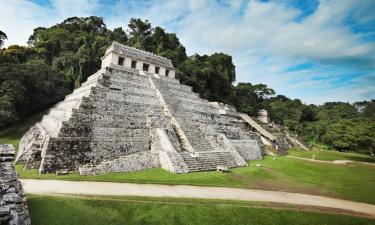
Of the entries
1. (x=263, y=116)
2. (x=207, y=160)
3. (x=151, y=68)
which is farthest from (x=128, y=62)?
(x=263, y=116)

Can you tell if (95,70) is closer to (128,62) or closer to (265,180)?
(128,62)

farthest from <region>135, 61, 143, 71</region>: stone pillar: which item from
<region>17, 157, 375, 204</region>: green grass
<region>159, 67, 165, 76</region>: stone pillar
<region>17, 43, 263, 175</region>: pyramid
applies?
<region>17, 157, 375, 204</region>: green grass

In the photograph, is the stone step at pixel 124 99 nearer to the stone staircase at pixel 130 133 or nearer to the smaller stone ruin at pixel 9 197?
the stone staircase at pixel 130 133

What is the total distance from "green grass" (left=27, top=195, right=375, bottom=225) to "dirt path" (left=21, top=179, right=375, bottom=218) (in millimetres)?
860

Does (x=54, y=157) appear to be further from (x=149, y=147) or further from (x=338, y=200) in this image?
→ (x=338, y=200)

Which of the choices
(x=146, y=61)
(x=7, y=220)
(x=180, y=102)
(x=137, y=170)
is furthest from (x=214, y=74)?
(x=7, y=220)

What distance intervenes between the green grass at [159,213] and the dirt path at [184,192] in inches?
33.8

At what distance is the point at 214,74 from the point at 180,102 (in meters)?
23.3

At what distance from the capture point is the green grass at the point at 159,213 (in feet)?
24.5

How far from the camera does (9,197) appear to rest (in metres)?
5.48

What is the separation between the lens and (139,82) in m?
23.5

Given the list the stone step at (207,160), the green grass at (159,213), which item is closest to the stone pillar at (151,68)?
the stone step at (207,160)

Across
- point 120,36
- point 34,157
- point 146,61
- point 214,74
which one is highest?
point 120,36

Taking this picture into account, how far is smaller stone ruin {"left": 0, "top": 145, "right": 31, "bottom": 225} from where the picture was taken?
440 cm
